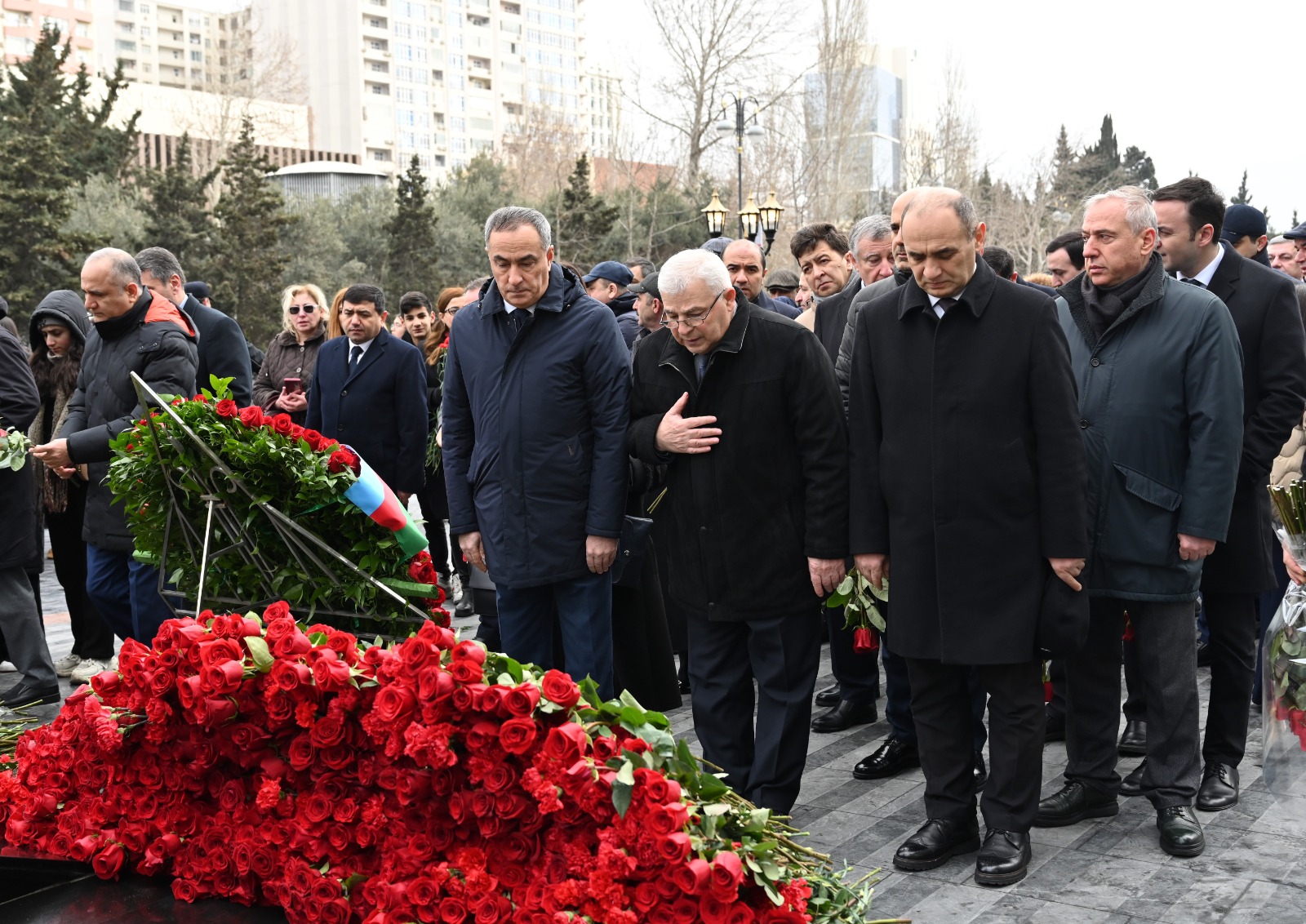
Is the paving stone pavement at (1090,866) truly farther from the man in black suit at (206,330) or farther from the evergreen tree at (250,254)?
the evergreen tree at (250,254)

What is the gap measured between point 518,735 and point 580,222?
111 ft

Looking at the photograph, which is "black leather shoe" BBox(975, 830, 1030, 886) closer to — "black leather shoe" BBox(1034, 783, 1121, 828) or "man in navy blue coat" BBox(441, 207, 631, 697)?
"black leather shoe" BBox(1034, 783, 1121, 828)

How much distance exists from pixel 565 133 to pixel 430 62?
57039 mm

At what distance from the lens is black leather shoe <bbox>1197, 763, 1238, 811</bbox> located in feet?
15.8

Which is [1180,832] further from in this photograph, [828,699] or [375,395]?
[375,395]

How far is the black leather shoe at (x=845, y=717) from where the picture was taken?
6.03 metres

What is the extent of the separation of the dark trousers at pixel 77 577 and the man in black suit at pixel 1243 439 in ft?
18.7

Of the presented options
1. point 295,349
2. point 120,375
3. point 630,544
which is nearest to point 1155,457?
point 630,544

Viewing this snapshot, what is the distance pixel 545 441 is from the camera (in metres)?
4.98

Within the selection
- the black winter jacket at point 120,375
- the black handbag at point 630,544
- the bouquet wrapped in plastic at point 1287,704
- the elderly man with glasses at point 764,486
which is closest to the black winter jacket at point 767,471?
the elderly man with glasses at point 764,486

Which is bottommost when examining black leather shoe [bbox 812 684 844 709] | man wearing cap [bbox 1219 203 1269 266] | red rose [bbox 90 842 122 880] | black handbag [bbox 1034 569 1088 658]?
black leather shoe [bbox 812 684 844 709]

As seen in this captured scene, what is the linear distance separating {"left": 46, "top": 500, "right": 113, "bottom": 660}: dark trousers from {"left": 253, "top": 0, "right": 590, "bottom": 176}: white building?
87648mm

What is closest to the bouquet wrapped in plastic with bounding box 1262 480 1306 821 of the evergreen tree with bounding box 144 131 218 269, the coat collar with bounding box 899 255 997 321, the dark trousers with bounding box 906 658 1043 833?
the dark trousers with bounding box 906 658 1043 833

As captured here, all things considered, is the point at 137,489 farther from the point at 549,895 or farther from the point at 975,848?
the point at 975,848
